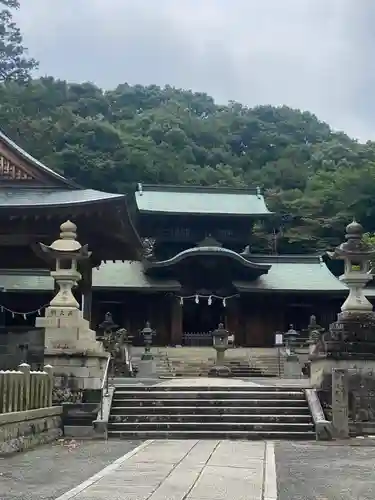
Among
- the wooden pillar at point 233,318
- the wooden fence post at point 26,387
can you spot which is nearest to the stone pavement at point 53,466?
the wooden fence post at point 26,387

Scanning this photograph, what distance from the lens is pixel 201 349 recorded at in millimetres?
32969

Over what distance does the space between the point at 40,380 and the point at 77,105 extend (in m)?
66.4

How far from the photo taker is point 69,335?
14.0 m

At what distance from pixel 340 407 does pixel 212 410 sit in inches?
108

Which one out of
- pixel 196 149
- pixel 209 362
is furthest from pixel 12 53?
pixel 209 362

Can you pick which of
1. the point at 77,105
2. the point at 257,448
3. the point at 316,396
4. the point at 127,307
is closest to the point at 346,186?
the point at 127,307

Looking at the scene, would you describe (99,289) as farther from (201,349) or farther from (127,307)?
(201,349)

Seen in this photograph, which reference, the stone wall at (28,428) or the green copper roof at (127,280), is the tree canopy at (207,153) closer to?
the green copper roof at (127,280)

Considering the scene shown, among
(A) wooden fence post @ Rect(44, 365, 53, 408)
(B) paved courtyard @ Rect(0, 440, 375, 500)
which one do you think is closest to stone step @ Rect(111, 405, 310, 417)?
(A) wooden fence post @ Rect(44, 365, 53, 408)

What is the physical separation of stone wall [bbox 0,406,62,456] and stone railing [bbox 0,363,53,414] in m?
0.13

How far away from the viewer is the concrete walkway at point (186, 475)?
22.8ft

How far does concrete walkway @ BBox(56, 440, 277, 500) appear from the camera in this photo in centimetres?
695

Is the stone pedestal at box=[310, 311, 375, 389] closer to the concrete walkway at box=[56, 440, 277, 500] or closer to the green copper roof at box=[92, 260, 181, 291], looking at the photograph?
the concrete walkway at box=[56, 440, 277, 500]

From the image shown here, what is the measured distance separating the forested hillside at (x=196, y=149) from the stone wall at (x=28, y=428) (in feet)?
132
